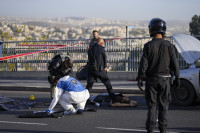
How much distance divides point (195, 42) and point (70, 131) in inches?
170

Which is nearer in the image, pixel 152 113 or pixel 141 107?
pixel 152 113

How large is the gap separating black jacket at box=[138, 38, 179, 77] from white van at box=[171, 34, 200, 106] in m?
3.68

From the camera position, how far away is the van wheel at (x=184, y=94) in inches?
437

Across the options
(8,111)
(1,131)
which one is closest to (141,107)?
(8,111)

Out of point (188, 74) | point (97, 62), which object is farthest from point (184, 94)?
point (97, 62)

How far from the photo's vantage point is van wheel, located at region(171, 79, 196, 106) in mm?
11109

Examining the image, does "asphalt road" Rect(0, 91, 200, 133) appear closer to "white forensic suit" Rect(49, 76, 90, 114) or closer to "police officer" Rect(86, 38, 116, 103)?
"white forensic suit" Rect(49, 76, 90, 114)

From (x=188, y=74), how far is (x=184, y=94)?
50cm

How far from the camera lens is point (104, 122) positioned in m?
9.31

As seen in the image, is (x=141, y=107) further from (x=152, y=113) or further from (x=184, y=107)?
(x=152, y=113)

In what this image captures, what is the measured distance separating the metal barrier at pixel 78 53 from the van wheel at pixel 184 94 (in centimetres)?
576

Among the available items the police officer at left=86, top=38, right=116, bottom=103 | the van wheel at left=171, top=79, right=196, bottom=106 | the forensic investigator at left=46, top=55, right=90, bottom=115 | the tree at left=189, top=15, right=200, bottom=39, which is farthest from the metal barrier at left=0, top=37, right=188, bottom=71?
the tree at left=189, top=15, right=200, bottom=39

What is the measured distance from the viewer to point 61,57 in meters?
11.4

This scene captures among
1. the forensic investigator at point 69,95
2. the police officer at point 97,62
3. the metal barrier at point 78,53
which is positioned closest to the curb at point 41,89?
the metal barrier at point 78,53
